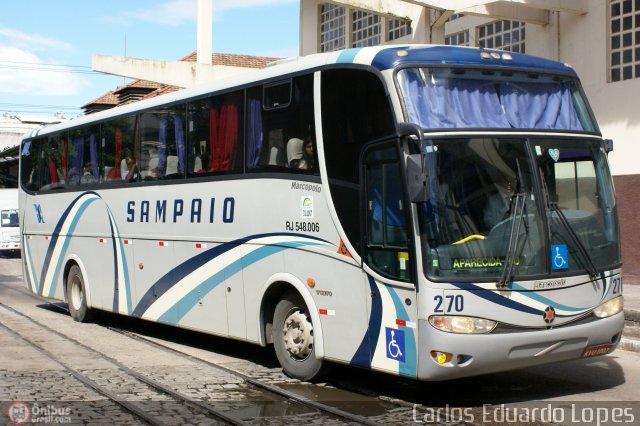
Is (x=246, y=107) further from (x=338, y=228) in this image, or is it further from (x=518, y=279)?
(x=518, y=279)

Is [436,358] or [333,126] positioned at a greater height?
[333,126]

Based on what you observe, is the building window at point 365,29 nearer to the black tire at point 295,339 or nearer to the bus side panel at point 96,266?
the bus side panel at point 96,266

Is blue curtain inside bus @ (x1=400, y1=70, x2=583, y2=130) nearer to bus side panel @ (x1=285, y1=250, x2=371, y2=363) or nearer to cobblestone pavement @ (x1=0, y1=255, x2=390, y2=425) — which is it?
bus side panel @ (x1=285, y1=250, x2=371, y2=363)

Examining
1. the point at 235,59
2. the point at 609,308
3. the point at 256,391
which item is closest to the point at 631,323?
the point at 609,308

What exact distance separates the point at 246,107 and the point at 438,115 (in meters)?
3.08

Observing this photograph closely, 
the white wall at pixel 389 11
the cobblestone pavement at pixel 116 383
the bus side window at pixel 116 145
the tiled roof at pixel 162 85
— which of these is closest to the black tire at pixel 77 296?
the cobblestone pavement at pixel 116 383

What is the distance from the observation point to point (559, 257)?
25.5 ft

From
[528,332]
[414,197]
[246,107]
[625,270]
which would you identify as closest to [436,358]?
[528,332]

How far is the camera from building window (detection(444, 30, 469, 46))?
2128 cm

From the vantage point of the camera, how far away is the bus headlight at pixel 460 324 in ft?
24.0

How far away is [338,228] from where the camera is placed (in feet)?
27.6

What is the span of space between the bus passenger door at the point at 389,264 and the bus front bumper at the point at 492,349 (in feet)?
0.60

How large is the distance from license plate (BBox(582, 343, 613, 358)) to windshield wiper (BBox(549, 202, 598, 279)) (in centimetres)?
66

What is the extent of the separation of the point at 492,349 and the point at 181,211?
5.19 m
